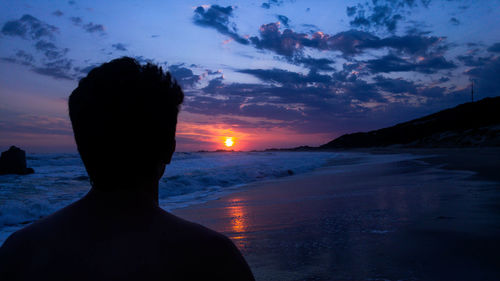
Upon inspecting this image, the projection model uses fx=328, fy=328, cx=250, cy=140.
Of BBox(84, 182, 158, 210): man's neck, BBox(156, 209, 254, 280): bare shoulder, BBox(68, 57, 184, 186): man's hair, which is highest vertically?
BBox(68, 57, 184, 186): man's hair

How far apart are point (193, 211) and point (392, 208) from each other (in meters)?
4.23

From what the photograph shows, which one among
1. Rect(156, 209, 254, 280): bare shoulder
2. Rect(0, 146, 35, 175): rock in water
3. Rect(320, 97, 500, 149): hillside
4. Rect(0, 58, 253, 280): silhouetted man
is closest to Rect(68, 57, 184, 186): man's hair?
Rect(0, 58, 253, 280): silhouetted man

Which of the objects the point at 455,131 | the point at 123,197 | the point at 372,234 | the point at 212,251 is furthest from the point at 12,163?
the point at 455,131

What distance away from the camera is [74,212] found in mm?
1052

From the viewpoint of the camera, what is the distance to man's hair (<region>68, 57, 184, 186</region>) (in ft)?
3.67

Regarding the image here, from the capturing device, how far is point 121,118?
1113mm

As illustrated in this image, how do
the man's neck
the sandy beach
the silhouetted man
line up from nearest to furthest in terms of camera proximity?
the silhouetted man
the man's neck
the sandy beach

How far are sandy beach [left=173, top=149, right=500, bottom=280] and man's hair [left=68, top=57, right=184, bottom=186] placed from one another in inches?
89.8

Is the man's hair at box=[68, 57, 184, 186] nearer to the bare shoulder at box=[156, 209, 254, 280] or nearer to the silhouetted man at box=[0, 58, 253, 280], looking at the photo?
the silhouetted man at box=[0, 58, 253, 280]

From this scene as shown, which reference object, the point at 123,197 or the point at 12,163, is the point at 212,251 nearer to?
the point at 123,197

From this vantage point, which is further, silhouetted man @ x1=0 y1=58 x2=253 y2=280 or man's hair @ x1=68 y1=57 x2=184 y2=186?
man's hair @ x1=68 y1=57 x2=184 y2=186

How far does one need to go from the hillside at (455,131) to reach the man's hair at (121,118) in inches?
1868

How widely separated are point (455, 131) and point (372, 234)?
6521 centimetres

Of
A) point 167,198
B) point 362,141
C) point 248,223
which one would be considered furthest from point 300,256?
point 362,141
